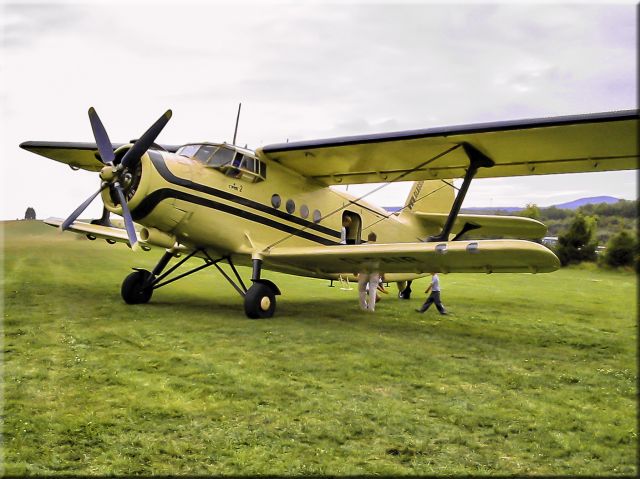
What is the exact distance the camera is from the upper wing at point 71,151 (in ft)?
36.5

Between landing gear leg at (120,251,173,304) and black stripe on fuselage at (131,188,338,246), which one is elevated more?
black stripe on fuselage at (131,188,338,246)

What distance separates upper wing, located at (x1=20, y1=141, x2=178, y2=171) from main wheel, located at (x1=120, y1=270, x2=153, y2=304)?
2.83 metres

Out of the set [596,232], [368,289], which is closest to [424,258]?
[368,289]

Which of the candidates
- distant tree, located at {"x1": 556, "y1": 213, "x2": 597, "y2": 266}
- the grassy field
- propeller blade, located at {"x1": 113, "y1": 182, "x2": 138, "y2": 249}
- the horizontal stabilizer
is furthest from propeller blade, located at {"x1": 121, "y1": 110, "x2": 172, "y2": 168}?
distant tree, located at {"x1": 556, "y1": 213, "x2": 597, "y2": 266}

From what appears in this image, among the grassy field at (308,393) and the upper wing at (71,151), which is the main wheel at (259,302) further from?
the upper wing at (71,151)

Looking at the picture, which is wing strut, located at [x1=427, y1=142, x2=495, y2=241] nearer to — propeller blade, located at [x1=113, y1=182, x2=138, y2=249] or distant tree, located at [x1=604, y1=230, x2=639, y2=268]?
distant tree, located at [x1=604, y1=230, x2=639, y2=268]

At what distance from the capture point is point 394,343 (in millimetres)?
7000

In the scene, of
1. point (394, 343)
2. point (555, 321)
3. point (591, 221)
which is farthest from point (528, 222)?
point (591, 221)

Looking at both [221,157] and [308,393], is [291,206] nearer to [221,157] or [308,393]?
[221,157]

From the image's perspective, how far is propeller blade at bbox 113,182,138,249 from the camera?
7762mm

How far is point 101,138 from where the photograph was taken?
8.29 m

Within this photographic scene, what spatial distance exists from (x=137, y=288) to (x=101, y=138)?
120 inches

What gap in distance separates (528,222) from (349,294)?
5.49 metres

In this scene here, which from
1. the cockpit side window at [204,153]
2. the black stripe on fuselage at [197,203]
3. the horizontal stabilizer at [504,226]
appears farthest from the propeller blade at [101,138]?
the horizontal stabilizer at [504,226]
